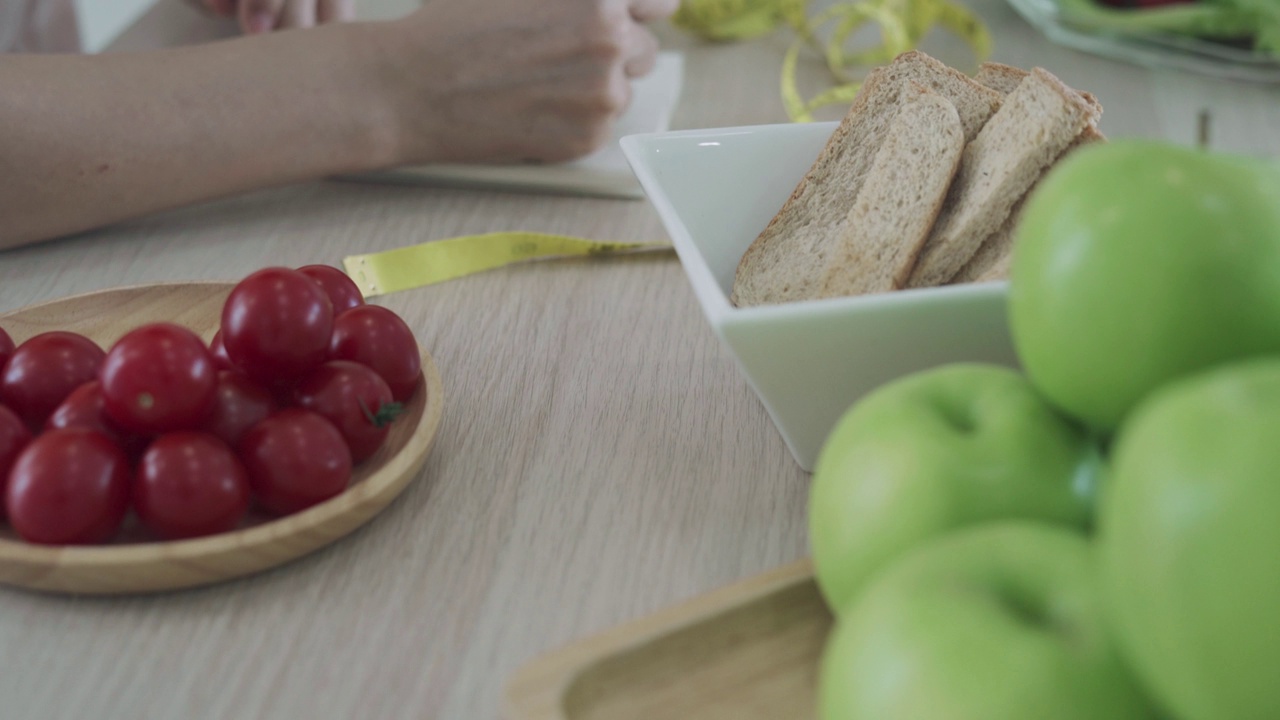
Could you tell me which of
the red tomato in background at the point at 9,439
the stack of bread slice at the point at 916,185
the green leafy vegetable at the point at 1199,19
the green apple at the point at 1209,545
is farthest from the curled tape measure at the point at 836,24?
the green apple at the point at 1209,545

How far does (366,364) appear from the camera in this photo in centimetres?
72

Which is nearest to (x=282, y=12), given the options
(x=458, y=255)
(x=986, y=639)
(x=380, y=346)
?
(x=458, y=255)

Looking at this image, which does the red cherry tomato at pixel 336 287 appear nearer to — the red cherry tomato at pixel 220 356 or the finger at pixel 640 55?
the red cherry tomato at pixel 220 356

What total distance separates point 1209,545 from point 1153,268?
135mm

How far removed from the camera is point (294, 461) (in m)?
0.61

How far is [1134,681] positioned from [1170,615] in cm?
5

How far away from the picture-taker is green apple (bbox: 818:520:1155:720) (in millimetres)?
354

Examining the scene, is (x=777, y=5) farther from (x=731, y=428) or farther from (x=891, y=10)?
(x=731, y=428)

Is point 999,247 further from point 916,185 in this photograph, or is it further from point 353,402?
point 353,402

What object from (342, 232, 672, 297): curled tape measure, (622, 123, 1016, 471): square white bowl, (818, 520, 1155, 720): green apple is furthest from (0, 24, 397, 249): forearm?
(818, 520, 1155, 720): green apple

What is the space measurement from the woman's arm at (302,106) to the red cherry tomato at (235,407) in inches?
19.4

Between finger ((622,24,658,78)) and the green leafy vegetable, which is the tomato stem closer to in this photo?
finger ((622,24,658,78))

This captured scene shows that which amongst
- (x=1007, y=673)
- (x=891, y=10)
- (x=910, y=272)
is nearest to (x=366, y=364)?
(x=910, y=272)

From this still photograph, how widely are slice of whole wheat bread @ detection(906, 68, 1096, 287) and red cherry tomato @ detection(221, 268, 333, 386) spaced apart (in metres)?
0.42
